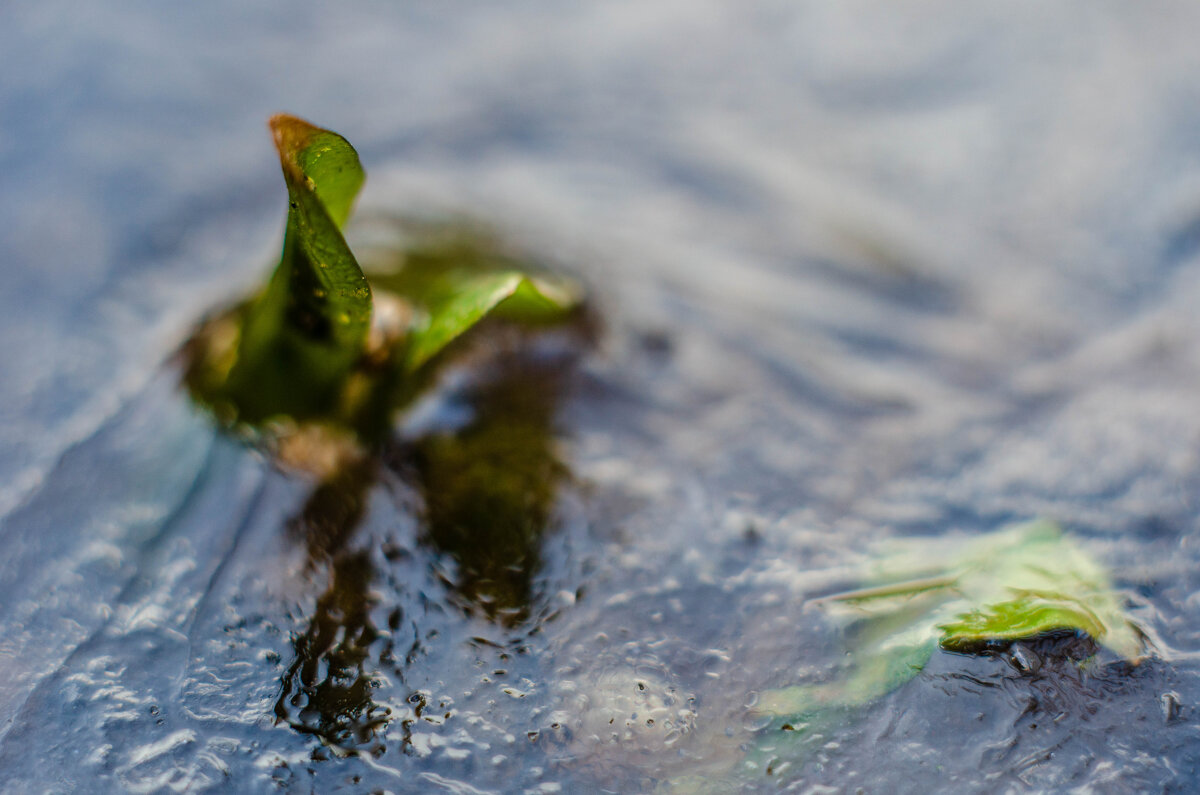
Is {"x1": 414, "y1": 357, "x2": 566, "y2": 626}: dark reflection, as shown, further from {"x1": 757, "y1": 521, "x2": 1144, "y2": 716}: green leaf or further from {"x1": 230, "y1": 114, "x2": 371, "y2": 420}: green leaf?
{"x1": 757, "y1": 521, "x2": 1144, "y2": 716}: green leaf

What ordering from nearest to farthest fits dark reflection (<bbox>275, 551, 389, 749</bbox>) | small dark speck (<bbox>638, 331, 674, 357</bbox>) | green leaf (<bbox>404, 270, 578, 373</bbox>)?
1. dark reflection (<bbox>275, 551, 389, 749</bbox>)
2. green leaf (<bbox>404, 270, 578, 373</bbox>)
3. small dark speck (<bbox>638, 331, 674, 357</bbox>)

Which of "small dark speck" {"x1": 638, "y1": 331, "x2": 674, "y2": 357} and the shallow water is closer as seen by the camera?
the shallow water

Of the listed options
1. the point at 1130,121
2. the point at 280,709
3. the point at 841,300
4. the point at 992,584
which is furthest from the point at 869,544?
the point at 1130,121

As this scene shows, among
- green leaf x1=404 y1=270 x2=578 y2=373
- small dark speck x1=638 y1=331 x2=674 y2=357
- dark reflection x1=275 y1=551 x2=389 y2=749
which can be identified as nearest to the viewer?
dark reflection x1=275 y1=551 x2=389 y2=749

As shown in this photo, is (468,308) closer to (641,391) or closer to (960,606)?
(641,391)

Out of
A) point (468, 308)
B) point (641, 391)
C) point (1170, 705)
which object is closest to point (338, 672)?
point (468, 308)

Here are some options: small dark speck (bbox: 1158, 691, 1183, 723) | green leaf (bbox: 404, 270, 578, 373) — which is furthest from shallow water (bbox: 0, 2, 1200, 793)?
green leaf (bbox: 404, 270, 578, 373)

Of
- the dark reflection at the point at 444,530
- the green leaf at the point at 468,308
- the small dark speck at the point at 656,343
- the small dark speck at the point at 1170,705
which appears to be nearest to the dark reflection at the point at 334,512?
the dark reflection at the point at 444,530
